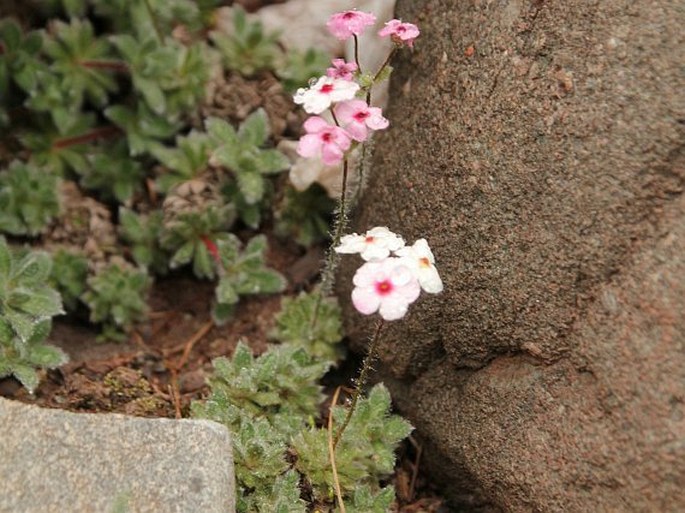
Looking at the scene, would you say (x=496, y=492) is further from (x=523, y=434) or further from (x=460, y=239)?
(x=460, y=239)

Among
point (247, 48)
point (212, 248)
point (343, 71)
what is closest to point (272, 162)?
point (212, 248)

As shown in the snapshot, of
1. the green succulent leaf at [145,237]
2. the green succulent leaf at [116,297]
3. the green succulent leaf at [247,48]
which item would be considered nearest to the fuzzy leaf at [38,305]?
the green succulent leaf at [116,297]

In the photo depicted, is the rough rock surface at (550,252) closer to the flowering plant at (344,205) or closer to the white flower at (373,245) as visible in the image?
the flowering plant at (344,205)

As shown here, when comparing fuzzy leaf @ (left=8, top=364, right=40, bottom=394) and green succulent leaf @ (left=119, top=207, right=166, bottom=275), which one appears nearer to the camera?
fuzzy leaf @ (left=8, top=364, right=40, bottom=394)

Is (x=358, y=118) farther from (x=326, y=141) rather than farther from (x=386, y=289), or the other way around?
(x=386, y=289)

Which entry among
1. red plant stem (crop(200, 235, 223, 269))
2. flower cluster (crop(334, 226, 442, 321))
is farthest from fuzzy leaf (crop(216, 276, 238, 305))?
flower cluster (crop(334, 226, 442, 321))

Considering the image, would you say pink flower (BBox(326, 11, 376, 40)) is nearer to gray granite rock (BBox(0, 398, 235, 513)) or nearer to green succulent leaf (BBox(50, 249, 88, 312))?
gray granite rock (BBox(0, 398, 235, 513))
